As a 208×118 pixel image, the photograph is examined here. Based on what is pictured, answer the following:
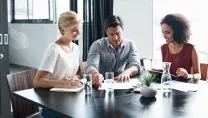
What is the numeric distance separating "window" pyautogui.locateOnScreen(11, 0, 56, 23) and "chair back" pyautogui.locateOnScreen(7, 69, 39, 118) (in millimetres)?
1272

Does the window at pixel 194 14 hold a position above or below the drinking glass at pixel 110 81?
above

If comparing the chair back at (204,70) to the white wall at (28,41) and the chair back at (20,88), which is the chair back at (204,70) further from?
the white wall at (28,41)

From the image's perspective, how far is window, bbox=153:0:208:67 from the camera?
10.9 feet

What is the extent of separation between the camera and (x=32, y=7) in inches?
131

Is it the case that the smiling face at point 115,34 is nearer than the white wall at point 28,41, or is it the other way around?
the smiling face at point 115,34

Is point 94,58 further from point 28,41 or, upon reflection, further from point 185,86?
point 28,41

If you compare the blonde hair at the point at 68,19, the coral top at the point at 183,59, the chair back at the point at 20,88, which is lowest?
the chair back at the point at 20,88

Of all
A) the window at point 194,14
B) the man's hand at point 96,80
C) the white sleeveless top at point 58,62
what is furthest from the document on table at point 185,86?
the window at point 194,14

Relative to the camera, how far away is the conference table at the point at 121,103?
134cm

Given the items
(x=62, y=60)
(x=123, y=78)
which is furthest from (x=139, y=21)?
(x=62, y=60)

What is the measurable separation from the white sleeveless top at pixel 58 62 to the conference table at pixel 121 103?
20 cm

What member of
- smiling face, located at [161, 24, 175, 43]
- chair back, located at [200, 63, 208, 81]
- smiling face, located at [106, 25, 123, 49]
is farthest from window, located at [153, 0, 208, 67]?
smiling face, located at [106, 25, 123, 49]

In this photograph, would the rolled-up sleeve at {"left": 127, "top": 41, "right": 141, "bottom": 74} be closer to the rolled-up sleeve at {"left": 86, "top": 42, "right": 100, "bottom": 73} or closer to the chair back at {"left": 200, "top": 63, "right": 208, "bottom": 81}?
the rolled-up sleeve at {"left": 86, "top": 42, "right": 100, "bottom": 73}

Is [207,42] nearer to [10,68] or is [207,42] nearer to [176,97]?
[176,97]
